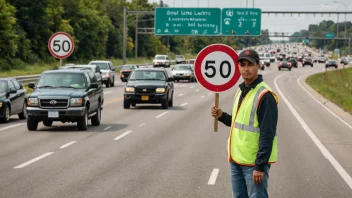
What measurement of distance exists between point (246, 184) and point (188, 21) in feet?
213

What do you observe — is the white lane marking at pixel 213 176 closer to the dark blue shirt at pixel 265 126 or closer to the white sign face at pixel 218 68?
the white sign face at pixel 218 68

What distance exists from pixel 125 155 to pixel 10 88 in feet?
33.2

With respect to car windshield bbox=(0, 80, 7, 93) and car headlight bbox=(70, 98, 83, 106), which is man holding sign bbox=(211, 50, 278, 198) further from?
car windshield bbox=(0, 80, 7, 93)

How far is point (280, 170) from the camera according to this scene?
45.4 feet

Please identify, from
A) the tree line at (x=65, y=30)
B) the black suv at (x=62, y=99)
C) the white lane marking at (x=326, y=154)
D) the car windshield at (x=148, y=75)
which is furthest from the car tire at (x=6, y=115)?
the tree line at (x=65, y=30)

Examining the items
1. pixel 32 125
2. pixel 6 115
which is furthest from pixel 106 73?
pixel 32 125

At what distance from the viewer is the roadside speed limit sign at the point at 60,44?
88.7ft

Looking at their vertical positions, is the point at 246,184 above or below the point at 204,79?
below

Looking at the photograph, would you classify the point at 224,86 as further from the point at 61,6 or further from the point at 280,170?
the point at 61,6

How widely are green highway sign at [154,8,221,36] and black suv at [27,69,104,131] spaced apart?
48.2 meters

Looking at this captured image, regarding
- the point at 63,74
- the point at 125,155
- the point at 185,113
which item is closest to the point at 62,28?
the point at 185,113

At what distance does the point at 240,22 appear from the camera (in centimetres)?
6969

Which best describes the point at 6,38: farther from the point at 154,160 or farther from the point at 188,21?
the point at 154,160

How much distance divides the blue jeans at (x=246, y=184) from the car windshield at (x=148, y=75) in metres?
24.8
